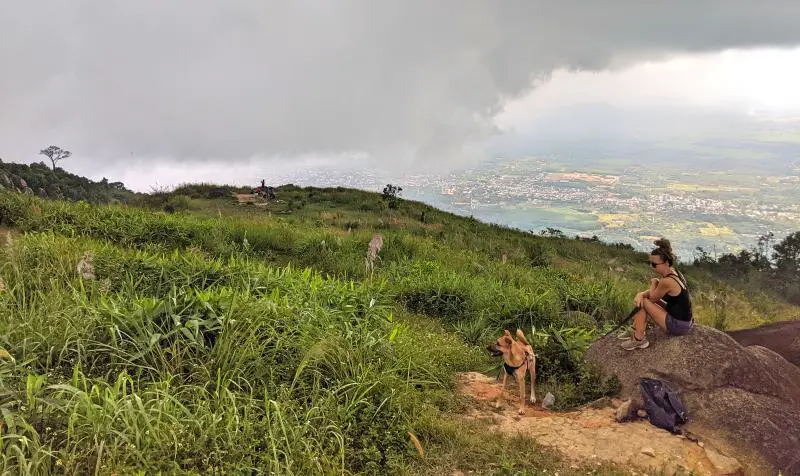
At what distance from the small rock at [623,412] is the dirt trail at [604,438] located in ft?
0.18

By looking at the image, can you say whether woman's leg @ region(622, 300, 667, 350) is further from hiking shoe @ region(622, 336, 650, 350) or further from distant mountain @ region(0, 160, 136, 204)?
distant mountain @ region(0, 160, 136, 204)

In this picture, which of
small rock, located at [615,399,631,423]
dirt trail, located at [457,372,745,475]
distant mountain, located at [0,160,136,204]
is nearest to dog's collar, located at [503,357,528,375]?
dirt trail, located at [457,372,745,475]

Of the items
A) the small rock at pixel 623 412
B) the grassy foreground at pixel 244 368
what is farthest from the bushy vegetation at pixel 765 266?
the small rock at pixel 623 412

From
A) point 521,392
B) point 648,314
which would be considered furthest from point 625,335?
point 521,392

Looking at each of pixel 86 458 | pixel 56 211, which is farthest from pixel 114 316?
pixel 56 211

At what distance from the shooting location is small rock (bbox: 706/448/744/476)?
13.2 ft

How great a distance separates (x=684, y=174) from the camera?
108875mm

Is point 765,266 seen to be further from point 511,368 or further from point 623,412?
point 511,368

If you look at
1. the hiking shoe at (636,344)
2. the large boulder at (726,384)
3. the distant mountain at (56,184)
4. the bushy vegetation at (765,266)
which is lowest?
the bushy vegetation at (765,266)

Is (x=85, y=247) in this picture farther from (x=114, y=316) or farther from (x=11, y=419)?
(x=11, y=419)

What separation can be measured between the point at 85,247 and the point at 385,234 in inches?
327

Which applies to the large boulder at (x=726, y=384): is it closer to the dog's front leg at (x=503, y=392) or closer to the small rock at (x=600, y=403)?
the small rock at (x=600, y=403)

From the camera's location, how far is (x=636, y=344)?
580 cm

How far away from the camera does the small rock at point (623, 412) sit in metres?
4.72
